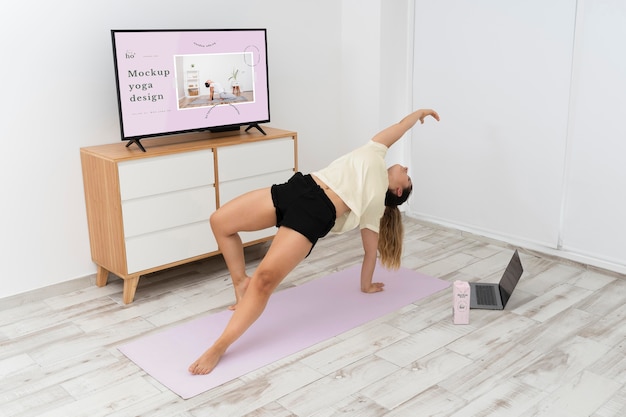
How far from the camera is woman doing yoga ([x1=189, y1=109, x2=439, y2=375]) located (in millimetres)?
2676

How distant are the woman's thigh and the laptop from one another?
112cm

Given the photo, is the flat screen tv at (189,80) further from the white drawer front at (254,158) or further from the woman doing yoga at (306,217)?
the woman doing yoga at (306,217)

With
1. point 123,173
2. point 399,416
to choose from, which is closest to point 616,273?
point 399,416

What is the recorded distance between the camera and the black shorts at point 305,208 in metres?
2.81

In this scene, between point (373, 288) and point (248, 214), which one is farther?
point (373, 288)

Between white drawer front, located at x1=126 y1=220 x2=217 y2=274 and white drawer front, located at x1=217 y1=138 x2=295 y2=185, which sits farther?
white drawer front, located at x1=217 y1=138 x2=295 y2=185

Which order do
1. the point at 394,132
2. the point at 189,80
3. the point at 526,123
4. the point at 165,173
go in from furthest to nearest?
the point at 526,123 < the point at 189,80 < the point at 165,173 < the point at 394,132

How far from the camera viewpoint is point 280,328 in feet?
9.96

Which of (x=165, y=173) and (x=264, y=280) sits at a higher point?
(x=165, y=173)

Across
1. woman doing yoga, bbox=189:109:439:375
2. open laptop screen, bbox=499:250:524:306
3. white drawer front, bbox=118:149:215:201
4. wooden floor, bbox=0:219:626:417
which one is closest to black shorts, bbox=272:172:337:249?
woman doing yoga, bbox=189:109:439:375

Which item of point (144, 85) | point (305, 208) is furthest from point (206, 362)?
point (144, 85)

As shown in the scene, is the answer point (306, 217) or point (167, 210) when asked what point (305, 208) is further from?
point (167, 210)

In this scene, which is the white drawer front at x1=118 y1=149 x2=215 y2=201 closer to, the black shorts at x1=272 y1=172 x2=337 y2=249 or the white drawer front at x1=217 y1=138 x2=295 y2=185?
the white drawer front at x1=217 y1=138 x2=295 y2=185

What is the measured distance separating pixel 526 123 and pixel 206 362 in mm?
2415
